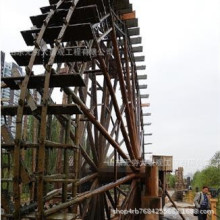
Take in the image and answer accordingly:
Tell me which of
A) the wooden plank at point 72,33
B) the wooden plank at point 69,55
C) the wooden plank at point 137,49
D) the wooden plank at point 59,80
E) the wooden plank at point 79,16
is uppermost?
the wooden plank at point 137,49

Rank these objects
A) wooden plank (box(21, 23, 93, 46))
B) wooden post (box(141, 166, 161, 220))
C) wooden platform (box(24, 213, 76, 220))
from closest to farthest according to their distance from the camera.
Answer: wooden platform (box(24, 213, 76, 220)) < wooden plank (box(21, 23, 93, 46)) < wooden post (box(141, 166, 161, 220))

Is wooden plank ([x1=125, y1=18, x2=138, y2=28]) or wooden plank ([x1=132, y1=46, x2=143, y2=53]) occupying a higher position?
wooden plank ([x1=125, y1=18, x2=138, y2=28])

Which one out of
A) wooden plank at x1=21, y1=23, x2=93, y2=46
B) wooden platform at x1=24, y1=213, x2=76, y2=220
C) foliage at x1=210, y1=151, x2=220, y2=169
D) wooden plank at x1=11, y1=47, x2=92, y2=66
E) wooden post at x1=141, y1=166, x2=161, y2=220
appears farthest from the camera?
foliage at x1=210, y1=151, x2=220, y2=169

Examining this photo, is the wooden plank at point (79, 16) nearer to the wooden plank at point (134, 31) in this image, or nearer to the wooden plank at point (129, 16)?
the wooden plank at point (129, 16)

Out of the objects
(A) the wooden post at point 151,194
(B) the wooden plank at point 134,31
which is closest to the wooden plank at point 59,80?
(A) the wooden post at point 151,194

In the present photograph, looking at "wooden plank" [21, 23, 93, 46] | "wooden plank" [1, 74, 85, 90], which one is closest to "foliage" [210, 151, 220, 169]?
"wooden plank" [21, 23, 93, 46]

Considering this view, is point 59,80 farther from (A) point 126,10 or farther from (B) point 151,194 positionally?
(A) point 126,10

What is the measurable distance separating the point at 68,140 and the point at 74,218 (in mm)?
954

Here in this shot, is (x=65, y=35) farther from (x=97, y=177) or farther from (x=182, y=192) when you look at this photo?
(x=182, y=192)

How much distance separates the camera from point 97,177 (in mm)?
7676

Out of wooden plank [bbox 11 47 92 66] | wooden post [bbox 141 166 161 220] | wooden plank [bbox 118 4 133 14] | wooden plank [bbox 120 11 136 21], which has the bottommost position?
wooden post [bbox 141 166 161 220]

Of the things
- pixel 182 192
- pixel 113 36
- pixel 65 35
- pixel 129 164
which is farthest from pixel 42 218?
pixel 182 192

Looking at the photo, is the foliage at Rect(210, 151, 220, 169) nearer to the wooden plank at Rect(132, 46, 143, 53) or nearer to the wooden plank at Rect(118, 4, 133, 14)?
the wooden plank at Rect(132, 46, 143, 53)

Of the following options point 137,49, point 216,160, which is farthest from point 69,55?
point 216,160
